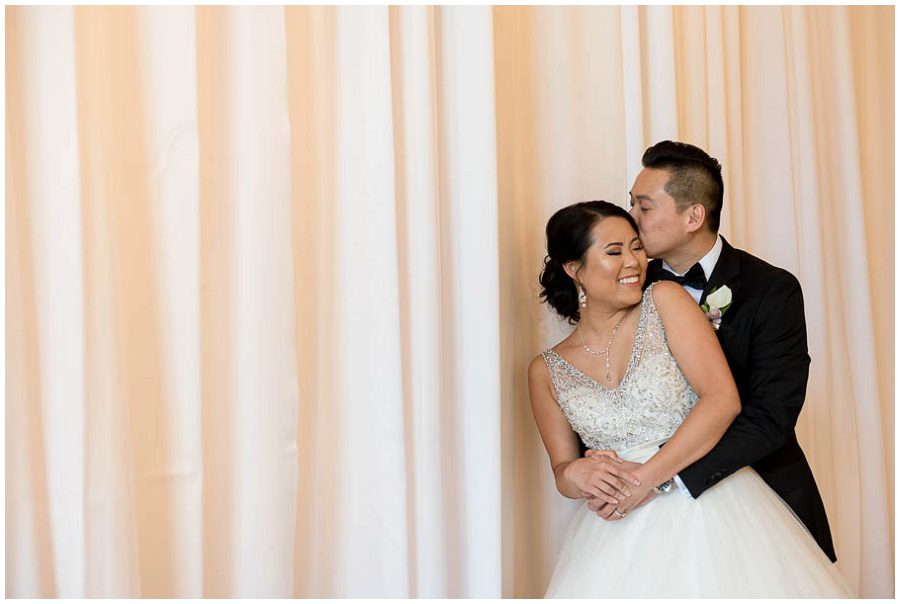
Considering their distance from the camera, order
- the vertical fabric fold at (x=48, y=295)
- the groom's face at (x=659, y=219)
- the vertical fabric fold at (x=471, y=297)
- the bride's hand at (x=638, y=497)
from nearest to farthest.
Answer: the vertical fabric fold at (x=48, y=295)
the bride's hand at (x=638, y=497)
the vertical fabric fold at (x=471, y=297)
the groom's face at (x=659, y=219)

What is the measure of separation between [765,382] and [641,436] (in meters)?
0.30

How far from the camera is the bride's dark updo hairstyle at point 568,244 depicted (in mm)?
2109

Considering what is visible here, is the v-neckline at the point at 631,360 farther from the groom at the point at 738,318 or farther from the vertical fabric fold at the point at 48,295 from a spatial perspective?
the vertical fabric fold at the point at 48,295

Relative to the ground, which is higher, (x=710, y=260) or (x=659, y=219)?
(x=659, y=219)

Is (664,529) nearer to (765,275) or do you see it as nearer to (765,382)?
(765,382)

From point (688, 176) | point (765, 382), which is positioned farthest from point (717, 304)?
point (688, 176)

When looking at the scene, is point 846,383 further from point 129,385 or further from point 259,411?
point 129,385

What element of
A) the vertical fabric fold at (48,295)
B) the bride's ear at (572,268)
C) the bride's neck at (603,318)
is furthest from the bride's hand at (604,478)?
the vertical fabric fold at (48,295)

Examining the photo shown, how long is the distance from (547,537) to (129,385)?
115 centimetres

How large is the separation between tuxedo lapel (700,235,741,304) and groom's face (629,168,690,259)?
10 centimetres

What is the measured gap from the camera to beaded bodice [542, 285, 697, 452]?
2.03m

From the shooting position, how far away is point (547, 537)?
92.2 inches

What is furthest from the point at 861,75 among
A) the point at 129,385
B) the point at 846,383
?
the point at 129,385

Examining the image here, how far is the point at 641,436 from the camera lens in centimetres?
205
